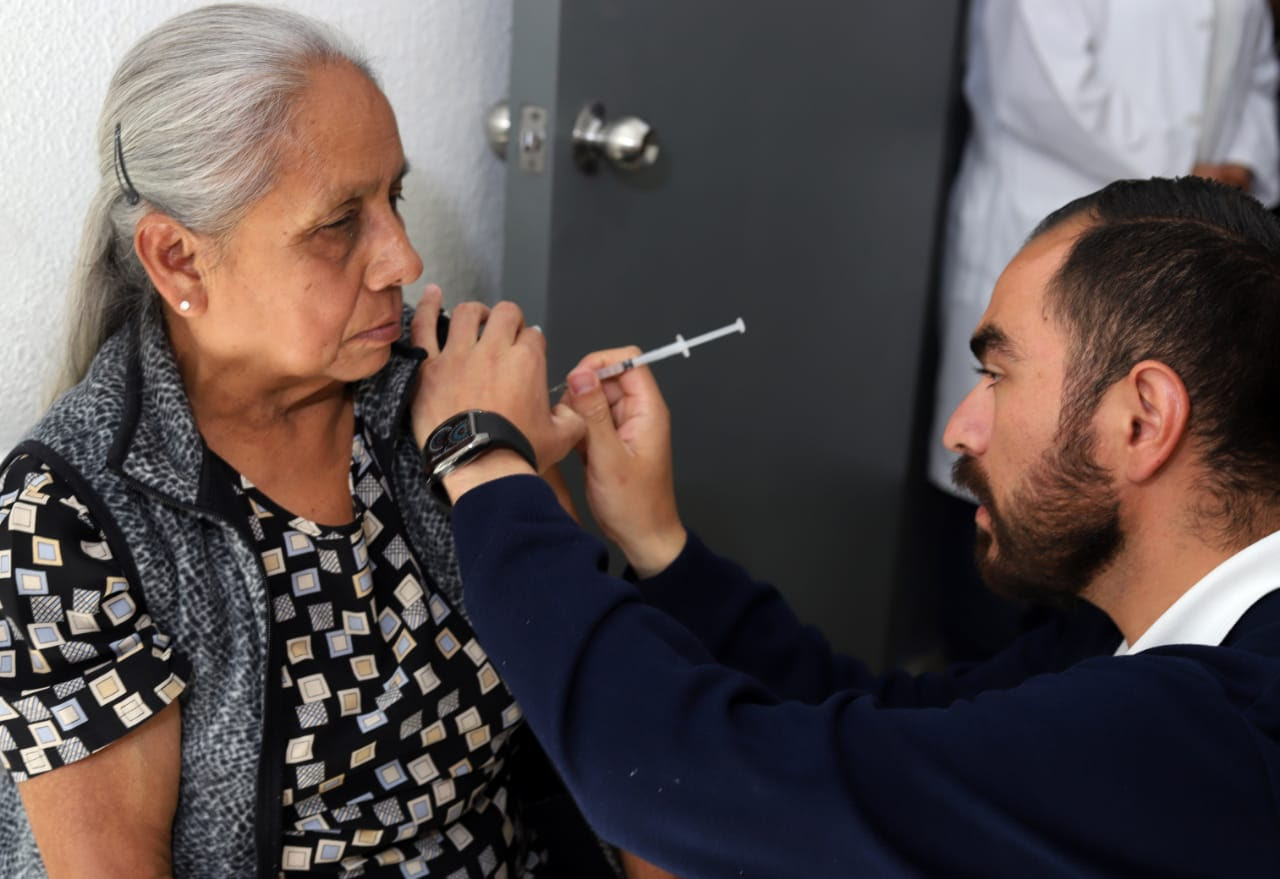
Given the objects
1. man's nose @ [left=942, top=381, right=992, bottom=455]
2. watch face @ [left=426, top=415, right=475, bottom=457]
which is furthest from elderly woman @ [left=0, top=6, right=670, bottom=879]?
man's nose @ [left=942, top=381, right=992, bottom=455]

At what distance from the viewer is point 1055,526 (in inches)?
43.8

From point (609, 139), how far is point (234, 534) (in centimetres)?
71

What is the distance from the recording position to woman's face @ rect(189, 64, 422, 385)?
43.3 inches

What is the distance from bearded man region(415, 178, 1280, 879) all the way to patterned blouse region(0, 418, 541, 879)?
18 centimetres

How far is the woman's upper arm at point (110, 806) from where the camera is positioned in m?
1.02

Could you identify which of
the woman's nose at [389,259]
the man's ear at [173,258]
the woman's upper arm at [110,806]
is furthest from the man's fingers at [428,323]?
the woman's upper arm at [110,806]

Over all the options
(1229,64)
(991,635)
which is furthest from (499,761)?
(1229,64)

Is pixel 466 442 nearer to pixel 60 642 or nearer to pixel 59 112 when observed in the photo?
pixel 60 642

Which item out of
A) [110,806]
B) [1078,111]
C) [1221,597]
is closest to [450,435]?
[110,806]

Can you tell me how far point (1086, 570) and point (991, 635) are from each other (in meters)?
1.69

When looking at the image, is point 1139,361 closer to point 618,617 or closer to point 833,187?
point 618,617

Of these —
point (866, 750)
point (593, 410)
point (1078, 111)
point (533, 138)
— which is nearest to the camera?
point (866, 750)

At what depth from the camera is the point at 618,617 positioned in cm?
95

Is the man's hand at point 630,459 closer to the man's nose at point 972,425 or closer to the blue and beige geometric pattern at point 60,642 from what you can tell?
the man's nose at point 972,425
